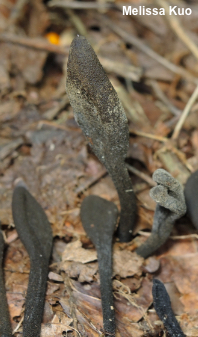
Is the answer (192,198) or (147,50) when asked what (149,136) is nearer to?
(192,198)

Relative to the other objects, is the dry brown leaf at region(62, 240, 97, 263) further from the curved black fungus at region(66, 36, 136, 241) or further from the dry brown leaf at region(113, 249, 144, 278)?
the curved black fungus at region(66, 36, 136, 241)

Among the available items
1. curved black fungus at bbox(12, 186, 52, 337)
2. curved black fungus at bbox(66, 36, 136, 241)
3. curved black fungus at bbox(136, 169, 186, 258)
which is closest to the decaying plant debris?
curved black fungus at bbox(12, 186, 52, 337)

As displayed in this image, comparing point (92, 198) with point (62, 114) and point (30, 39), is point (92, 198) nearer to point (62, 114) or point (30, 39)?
point (62, 114)

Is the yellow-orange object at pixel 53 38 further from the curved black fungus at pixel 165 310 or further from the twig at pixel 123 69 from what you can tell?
the curved black fungus at pixel 165 310

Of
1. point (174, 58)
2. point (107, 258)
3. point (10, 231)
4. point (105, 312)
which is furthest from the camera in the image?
point (174, 58)

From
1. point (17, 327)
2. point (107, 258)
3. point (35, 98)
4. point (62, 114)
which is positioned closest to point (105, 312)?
point (107, 258)

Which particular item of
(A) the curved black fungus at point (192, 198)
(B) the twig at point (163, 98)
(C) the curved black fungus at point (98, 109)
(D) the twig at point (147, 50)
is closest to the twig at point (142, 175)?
(A) the curved black fungus at point (192, 198)
